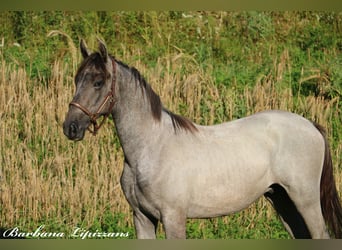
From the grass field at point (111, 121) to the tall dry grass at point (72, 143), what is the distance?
0.04 feet

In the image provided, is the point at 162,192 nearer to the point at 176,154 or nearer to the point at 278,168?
the point at 176,154

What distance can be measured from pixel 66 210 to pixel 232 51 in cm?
424

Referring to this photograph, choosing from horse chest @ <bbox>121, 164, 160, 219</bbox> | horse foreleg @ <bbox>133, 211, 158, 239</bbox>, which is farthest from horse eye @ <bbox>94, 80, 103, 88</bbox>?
horse foreleg @ <bbox>133, 211, 158, 239</bbox>

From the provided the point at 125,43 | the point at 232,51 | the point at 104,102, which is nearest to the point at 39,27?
the point at 125,43

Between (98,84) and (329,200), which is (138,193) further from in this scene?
(329,200)

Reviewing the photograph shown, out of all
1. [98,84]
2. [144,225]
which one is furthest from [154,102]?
[144,225]

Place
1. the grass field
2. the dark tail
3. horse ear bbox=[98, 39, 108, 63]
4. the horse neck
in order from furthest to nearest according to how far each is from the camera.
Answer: the grass field
the dark tail
the horse neck
horse ear bbox=[98, 39, 108, 63]

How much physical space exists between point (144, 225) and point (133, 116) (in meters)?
0.83

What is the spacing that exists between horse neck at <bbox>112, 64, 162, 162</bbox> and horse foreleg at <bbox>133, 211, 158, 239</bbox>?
17.9 inches

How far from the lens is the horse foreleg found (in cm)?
503

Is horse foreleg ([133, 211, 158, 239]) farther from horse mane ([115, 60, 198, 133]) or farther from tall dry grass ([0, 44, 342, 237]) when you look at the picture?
tall dry grass ([0, 44, 342, 237])

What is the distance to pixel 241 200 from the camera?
5242 mm

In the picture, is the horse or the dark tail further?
the dark tail

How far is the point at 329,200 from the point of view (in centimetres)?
565
